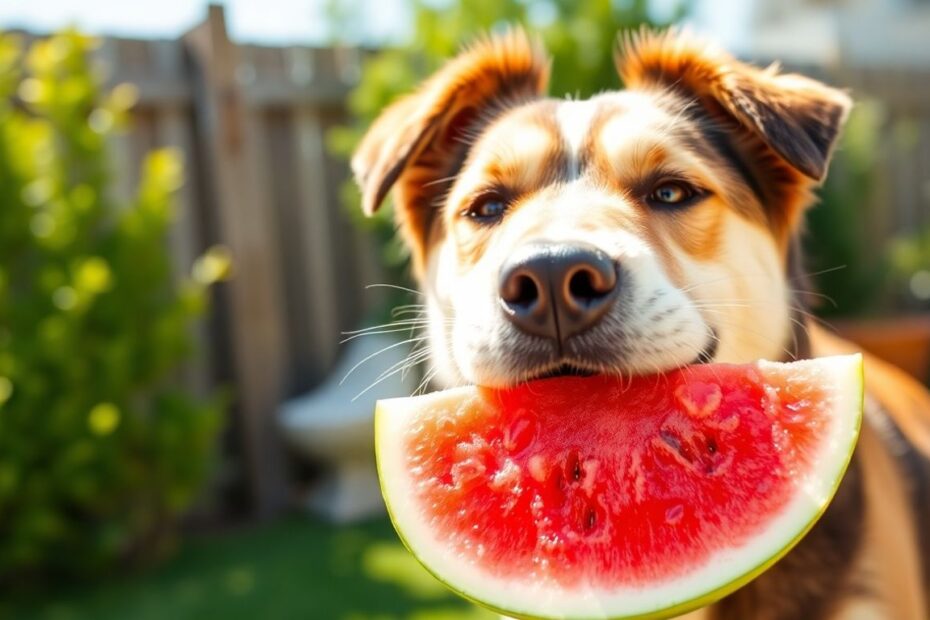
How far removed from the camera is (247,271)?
6.21 meters

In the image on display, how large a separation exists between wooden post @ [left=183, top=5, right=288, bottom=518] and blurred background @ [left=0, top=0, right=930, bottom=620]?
0.02 metres

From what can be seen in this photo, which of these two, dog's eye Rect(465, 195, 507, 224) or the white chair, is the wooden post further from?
dog's eye Rect(465, 195, 507, 224)

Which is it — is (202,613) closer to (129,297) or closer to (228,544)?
(228,544)

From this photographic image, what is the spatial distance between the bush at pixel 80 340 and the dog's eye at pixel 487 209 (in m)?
2.91

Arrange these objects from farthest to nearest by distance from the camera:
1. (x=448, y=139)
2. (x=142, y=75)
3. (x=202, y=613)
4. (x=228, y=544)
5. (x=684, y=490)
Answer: (x=142, y=75), (x=228, y=544), (x=202, y=613), (x=448, y=139), (x=684, y=490)

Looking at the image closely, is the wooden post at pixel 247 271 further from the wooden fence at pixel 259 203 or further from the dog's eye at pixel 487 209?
the dog's eye at pixel 487 209

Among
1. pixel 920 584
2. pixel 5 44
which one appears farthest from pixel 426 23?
pixel 920 584

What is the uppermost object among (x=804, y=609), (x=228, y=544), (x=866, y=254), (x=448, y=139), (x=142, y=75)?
(x=142, y=75)

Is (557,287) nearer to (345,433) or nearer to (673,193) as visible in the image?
(673,193)

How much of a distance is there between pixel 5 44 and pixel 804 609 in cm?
482

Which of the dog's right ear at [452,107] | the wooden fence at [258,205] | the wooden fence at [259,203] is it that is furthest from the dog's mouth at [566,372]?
the wooden fence at [259,203]

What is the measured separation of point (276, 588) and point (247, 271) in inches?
91.6

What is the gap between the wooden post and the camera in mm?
6117

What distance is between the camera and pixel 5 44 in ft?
16.1
